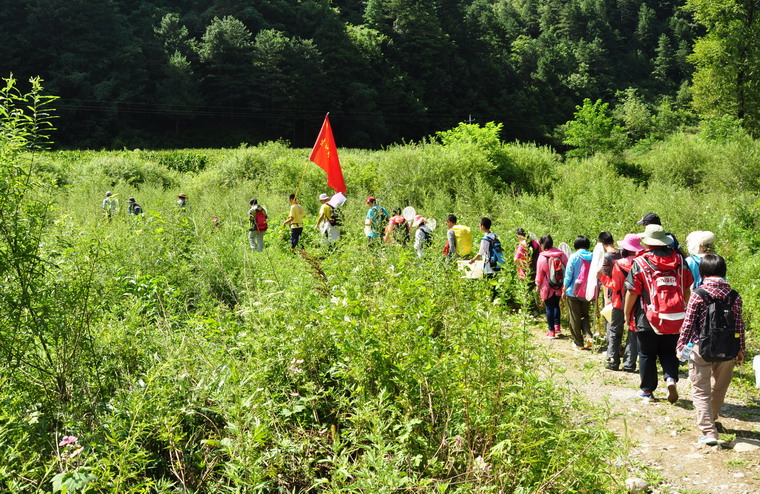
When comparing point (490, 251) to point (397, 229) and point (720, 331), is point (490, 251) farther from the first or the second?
point (720, 331)

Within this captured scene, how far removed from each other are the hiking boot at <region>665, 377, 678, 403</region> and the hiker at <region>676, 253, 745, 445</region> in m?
0.66

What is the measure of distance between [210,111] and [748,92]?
4569 cm

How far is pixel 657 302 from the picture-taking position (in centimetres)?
552

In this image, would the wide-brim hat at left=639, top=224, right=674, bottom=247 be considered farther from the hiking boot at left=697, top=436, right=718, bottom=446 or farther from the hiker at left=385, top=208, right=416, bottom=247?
the hiker at left=385, top=208, right=416, bottom=247

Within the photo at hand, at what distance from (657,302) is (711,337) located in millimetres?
771

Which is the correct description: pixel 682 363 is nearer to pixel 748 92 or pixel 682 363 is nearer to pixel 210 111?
pixel 748 92

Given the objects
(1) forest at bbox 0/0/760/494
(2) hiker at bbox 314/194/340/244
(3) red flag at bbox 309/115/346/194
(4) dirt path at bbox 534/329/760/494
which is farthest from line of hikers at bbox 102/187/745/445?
(3) red flag at bbox 309/115/346/194

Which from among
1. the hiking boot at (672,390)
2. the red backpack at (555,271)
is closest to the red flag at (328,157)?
the red backpack at (555,271)

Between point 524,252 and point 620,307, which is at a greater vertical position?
point 524,252

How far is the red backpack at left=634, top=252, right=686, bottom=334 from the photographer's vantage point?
5.46 meters

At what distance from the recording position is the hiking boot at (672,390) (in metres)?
5.71

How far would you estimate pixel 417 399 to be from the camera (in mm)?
3420

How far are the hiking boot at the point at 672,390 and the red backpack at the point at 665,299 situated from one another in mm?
612

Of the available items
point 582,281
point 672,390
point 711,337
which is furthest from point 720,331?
point 582,281
